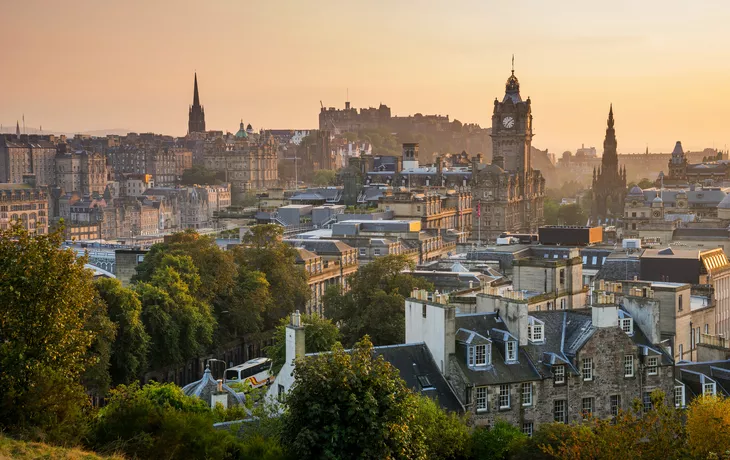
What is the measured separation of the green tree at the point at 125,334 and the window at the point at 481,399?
24974 mm

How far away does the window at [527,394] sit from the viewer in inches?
1517

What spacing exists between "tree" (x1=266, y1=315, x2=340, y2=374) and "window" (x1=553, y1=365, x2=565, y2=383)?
643 inches

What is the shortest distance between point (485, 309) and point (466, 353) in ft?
12.8

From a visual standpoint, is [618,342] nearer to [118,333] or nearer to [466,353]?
[466,353]

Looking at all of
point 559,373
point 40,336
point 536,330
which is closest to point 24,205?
point 536,330

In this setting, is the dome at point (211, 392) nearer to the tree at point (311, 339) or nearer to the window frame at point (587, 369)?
the tree at point (311, 339)

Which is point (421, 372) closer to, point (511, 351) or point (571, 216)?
point (511, 351)

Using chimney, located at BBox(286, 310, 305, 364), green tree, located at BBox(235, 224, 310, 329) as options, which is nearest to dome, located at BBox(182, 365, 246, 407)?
chimney, located at BBox(286, 310, 305, 364)

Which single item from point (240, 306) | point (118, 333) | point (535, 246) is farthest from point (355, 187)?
point (118, 333)

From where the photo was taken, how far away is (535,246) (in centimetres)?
8600

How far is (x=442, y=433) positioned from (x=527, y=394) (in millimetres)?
6072

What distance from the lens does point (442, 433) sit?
33.6 metres

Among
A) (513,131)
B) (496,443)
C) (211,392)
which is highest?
(513,131)

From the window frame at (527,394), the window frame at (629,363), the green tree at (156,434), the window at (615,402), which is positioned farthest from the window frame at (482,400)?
the green tree at (156,434)
